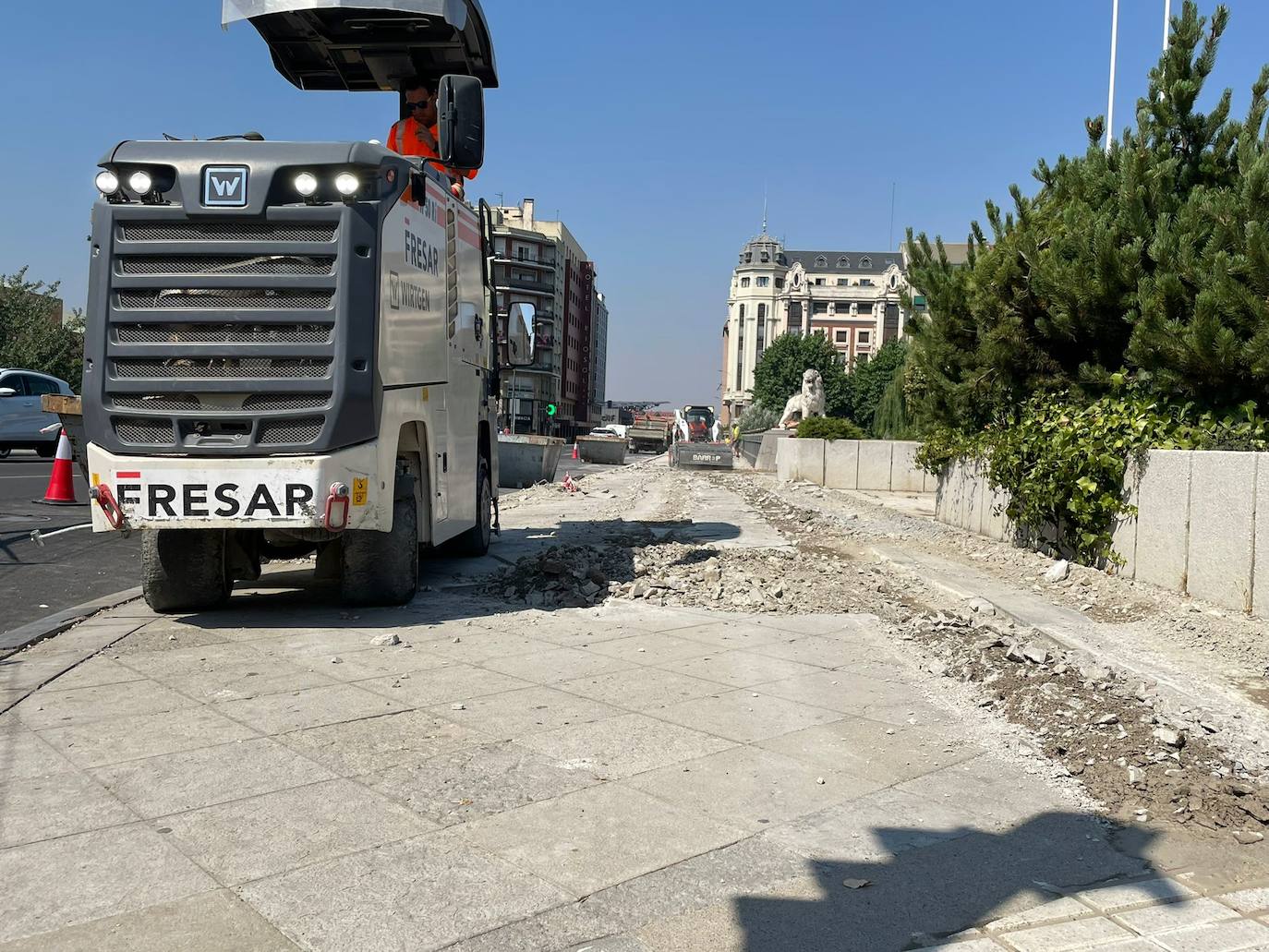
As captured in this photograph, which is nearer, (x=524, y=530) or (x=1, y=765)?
(x=1, y=765)

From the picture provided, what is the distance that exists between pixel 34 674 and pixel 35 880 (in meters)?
2.94

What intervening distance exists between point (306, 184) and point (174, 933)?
494 cm

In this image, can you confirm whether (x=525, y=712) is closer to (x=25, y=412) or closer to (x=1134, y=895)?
(x=1134, y=895)

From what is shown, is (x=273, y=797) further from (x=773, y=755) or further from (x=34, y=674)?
(x=34, y=674)

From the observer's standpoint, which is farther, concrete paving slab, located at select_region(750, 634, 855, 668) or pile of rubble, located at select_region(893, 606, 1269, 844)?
concrete paving slab, located at select_region(750, 634, 855, 668)

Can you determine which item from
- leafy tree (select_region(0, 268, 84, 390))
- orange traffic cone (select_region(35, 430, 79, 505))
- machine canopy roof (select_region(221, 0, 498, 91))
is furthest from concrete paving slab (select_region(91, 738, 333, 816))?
leafy tree (select_region(0, 268, 84, 390))

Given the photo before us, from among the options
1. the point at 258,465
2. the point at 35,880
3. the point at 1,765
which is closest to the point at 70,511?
the point at 258,465

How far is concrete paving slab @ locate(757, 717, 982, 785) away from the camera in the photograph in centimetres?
455

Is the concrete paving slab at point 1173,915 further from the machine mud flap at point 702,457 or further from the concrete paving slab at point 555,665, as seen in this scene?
the machine mud flap at point 702,457

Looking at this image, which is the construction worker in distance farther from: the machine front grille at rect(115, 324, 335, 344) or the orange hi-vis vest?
the machine front grille at rect(115, 324, 335, 344)

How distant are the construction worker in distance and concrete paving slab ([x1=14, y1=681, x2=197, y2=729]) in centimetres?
437

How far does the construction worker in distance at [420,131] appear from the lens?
→ 8.94 meters

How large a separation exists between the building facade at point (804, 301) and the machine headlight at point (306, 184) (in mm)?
162243

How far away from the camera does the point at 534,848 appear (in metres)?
3.55
